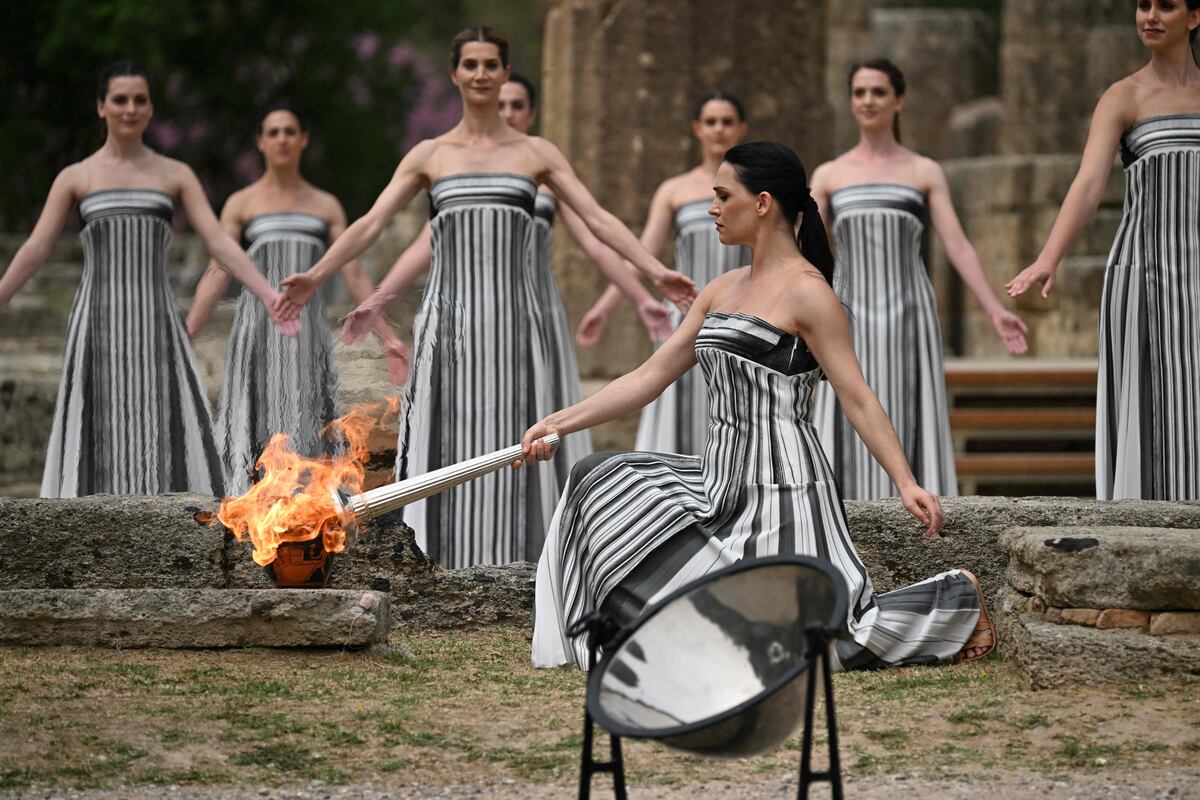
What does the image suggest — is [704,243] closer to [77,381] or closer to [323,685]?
[77,381]

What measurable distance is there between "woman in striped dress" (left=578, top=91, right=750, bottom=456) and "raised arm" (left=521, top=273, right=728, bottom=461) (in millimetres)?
3606

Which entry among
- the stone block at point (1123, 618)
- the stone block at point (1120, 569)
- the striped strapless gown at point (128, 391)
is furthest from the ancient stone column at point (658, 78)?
the stone block at point (1123, 618)

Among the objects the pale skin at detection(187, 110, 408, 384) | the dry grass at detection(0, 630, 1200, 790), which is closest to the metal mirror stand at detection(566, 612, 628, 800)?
the dry grass at detection(0, 630, 1200, 790)

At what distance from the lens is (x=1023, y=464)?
12984mm

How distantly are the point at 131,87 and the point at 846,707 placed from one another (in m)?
4.84

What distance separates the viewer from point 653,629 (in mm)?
4617

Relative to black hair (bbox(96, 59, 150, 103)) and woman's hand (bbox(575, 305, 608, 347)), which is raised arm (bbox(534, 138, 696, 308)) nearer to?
woman's hand (bbox(575, 305, 608, 347))

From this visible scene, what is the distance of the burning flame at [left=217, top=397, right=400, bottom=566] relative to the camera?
6.62 metres

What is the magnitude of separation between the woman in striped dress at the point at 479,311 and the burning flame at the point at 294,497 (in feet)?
4.42

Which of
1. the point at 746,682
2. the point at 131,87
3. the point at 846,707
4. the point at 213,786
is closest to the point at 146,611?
the point at 213,786

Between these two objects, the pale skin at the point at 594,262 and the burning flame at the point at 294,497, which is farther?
the pale skin at the point at 594,262

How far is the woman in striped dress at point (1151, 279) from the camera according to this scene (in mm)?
7980

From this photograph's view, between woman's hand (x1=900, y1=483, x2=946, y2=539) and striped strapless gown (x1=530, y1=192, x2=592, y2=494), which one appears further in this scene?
striped strapless gown (x1=530, y1=192, x2=592, y2=494)

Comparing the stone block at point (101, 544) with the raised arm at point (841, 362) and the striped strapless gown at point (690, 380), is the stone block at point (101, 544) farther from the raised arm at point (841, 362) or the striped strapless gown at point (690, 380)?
the striped strapless gown at point (690, 380)
